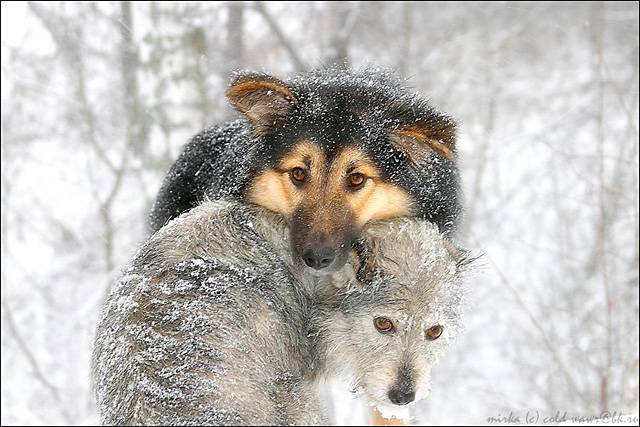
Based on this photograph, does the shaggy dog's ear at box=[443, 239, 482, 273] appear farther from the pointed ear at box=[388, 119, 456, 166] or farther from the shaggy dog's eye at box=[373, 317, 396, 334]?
the pointed ear at box=[388, 119, 456, 166]

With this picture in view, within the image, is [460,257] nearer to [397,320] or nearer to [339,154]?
[397,320]

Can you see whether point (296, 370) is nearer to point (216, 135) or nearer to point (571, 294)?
point (216, 135)

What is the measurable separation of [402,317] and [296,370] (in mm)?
494

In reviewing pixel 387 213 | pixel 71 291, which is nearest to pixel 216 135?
pixel 387 213

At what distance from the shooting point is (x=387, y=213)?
413 cm

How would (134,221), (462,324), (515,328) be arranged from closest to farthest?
(462,324), (134,221), (515,328)

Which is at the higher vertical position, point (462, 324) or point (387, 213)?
point (387, 213)

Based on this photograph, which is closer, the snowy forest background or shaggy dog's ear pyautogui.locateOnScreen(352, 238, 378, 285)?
shaggy dog's ear pyautogui.locateOnScreen(352, 238, 378, 285)

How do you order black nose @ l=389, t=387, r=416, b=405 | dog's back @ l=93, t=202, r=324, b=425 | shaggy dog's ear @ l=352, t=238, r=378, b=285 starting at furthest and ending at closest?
shaggy dog's ear @ l=352, t=238, r=378, b=285, black nose @ l=389, t=387, r=416, b=405, dog's back @ l=93, t=202, r=324, b=425

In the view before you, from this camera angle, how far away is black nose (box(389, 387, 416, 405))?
11.1ft

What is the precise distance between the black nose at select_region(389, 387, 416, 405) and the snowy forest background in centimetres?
511

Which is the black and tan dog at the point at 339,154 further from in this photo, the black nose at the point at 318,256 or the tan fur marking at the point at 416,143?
the black nose at the point at 318,256

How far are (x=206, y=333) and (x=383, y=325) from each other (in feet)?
2.72

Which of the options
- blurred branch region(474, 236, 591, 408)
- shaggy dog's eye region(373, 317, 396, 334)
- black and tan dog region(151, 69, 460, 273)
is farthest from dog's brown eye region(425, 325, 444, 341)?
blurred branch region(474, 236, 591, 408)
